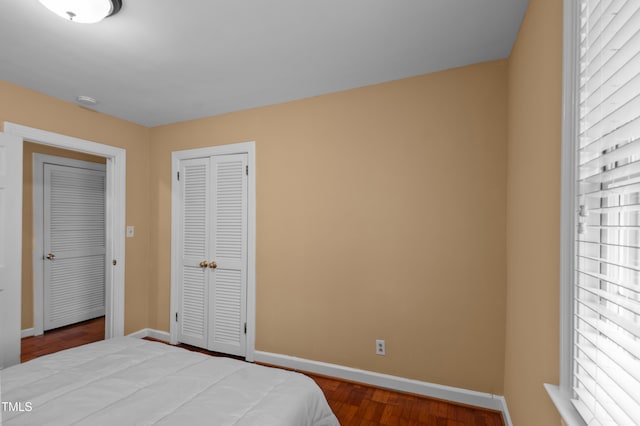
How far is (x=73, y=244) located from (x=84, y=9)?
3572 millimetres

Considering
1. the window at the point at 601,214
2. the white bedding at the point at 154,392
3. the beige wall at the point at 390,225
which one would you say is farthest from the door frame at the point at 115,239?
the window at the point at 601,214

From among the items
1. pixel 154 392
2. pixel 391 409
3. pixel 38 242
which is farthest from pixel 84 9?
pixel 38 242

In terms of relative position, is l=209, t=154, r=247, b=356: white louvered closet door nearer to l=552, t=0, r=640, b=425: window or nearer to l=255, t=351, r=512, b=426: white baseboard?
l=255, t=351, r=512, b=426: white baseboard

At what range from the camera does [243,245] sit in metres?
3.06

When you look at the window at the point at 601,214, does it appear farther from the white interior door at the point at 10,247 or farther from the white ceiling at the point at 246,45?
the white interior door at the point at 10,247

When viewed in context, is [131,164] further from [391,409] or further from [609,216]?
[609,216]

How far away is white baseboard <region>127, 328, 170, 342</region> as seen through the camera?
3.45 metres

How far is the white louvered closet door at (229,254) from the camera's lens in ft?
10.1

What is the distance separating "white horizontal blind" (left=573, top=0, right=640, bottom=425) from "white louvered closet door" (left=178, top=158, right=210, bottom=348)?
307 cm

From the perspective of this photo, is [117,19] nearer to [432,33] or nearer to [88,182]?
[432,33]

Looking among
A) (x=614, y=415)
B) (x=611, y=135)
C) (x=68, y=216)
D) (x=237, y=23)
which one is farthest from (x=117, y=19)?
(x=68, y=216)

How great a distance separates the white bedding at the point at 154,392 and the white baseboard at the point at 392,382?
958 mm

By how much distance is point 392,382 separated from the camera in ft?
7.89

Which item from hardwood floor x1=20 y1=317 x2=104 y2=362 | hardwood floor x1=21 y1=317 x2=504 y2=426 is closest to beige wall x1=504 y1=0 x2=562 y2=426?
hardwood floor x1=21 y1=317 x2=504 y2=426
